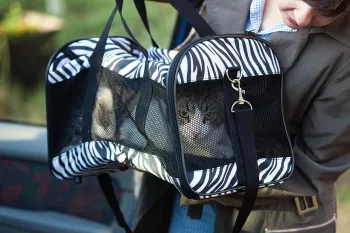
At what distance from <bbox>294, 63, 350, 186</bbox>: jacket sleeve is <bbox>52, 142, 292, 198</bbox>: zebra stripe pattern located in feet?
0.19

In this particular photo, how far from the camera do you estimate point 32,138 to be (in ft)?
6.19

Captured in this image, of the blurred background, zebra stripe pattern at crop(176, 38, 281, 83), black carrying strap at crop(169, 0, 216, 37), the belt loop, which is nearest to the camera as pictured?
zebra stripe pattern at crop(176, 38, 281, 83)

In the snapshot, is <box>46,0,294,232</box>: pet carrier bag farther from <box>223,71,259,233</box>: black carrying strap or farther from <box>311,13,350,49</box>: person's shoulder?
<box>311,13,350,49</box>: person's shoulder

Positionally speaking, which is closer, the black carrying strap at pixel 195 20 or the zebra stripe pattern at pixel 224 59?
the zebra stripe pattern at pixel 224 59

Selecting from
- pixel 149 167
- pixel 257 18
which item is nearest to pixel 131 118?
pixel 149 167

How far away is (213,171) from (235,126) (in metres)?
0.09

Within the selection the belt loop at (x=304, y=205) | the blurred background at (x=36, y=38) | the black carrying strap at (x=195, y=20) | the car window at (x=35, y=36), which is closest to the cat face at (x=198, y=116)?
the black carrying strap at (x=195, y=20)

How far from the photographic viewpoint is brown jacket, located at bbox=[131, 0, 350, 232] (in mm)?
1116

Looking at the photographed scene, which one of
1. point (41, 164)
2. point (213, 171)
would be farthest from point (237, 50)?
point (41, 164)

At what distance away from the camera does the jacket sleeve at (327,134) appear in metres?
1.12

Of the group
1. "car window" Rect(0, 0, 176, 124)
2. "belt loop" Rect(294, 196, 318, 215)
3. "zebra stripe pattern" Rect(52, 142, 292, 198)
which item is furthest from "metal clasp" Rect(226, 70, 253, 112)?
"car window" Rect(0, 0, 176, 124)

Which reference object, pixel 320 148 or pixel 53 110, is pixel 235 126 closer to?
pixel 320 148

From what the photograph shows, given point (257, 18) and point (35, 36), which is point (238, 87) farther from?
point (35, 36)

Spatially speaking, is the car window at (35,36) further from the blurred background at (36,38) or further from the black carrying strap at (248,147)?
the black carrying strap at (248,147)
